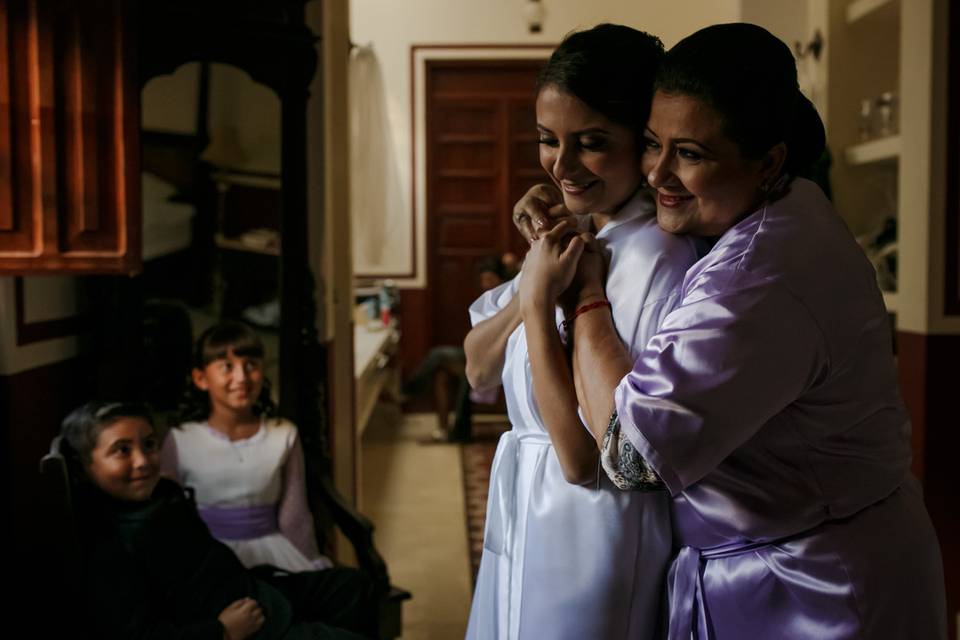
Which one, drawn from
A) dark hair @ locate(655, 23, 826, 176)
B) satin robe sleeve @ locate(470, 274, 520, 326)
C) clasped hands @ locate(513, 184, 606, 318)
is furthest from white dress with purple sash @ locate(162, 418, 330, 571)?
dark hair @ locate(655, 23, 826, 176)

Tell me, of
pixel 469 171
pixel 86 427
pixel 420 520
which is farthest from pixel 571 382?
pixel 469 171

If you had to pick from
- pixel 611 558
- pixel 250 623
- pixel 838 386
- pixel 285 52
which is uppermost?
pixel 285 52

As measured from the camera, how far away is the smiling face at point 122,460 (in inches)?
75.1

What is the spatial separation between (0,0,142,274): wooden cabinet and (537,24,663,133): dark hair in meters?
0.88

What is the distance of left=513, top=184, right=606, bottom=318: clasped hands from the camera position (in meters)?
1.13

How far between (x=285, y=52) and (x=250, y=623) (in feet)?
4.58

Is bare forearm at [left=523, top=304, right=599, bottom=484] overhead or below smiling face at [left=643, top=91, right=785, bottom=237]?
below

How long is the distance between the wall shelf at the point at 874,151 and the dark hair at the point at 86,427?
95.5 inches

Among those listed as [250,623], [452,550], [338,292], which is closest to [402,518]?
[452,550]

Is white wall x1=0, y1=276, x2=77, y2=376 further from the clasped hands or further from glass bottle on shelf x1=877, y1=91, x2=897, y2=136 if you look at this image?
glass bottle on shelf x1=877, y1=91, x2=897, y2=136

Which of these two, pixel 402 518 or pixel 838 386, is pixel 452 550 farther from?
pixel 838 386

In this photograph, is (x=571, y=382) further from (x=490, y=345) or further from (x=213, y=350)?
(x=213, y=350)

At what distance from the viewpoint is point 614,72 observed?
3.76ft

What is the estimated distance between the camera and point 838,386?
40.2 inches
